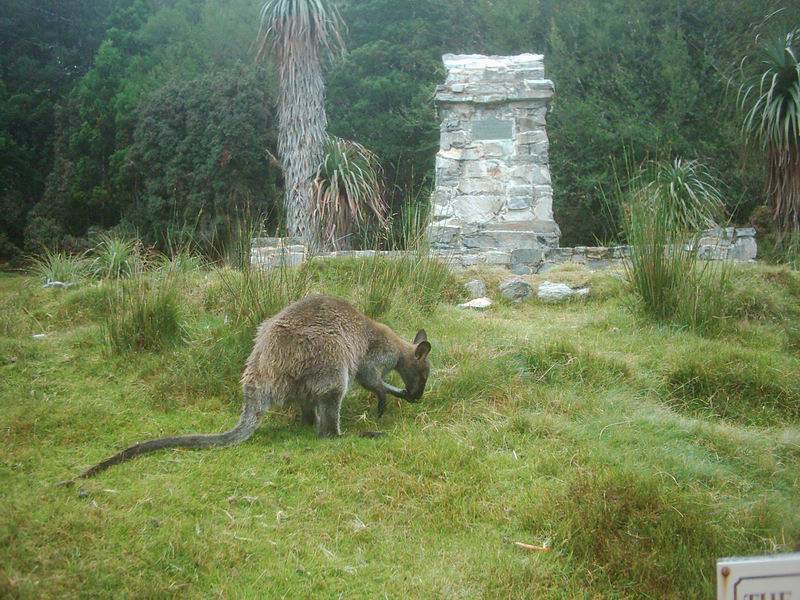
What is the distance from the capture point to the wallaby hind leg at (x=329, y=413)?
16.5 ft

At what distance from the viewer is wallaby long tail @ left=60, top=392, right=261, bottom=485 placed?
4.46m

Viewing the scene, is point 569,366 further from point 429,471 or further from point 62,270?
point 62,270

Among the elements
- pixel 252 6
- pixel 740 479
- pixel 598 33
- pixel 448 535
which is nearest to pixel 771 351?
pixel 740 479

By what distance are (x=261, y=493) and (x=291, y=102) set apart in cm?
1315

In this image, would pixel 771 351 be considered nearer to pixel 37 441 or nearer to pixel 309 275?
pixel 309 275

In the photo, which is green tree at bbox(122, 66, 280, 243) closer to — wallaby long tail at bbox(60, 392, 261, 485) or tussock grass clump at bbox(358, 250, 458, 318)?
tussock grass clump at bbox(358, 250, 458, 318)

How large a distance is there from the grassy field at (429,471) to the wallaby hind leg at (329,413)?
0.42ft

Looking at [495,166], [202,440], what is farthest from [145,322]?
[495,166]

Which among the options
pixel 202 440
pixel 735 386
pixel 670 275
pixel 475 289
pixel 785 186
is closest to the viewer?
pixel 202 440

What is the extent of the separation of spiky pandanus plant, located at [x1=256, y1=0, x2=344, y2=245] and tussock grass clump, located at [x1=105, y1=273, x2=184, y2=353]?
9.26m

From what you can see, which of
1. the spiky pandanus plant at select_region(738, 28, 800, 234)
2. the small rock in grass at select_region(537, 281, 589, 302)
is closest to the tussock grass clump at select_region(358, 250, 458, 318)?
the small rock in grass at select_region(537, 281, 589, 302)

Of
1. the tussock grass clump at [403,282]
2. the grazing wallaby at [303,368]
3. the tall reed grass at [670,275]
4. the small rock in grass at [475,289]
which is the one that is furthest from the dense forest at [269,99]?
the grazing wallaby at [303,368]

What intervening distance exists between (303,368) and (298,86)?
12373 millimetres

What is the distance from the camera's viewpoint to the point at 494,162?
13.4 meters
